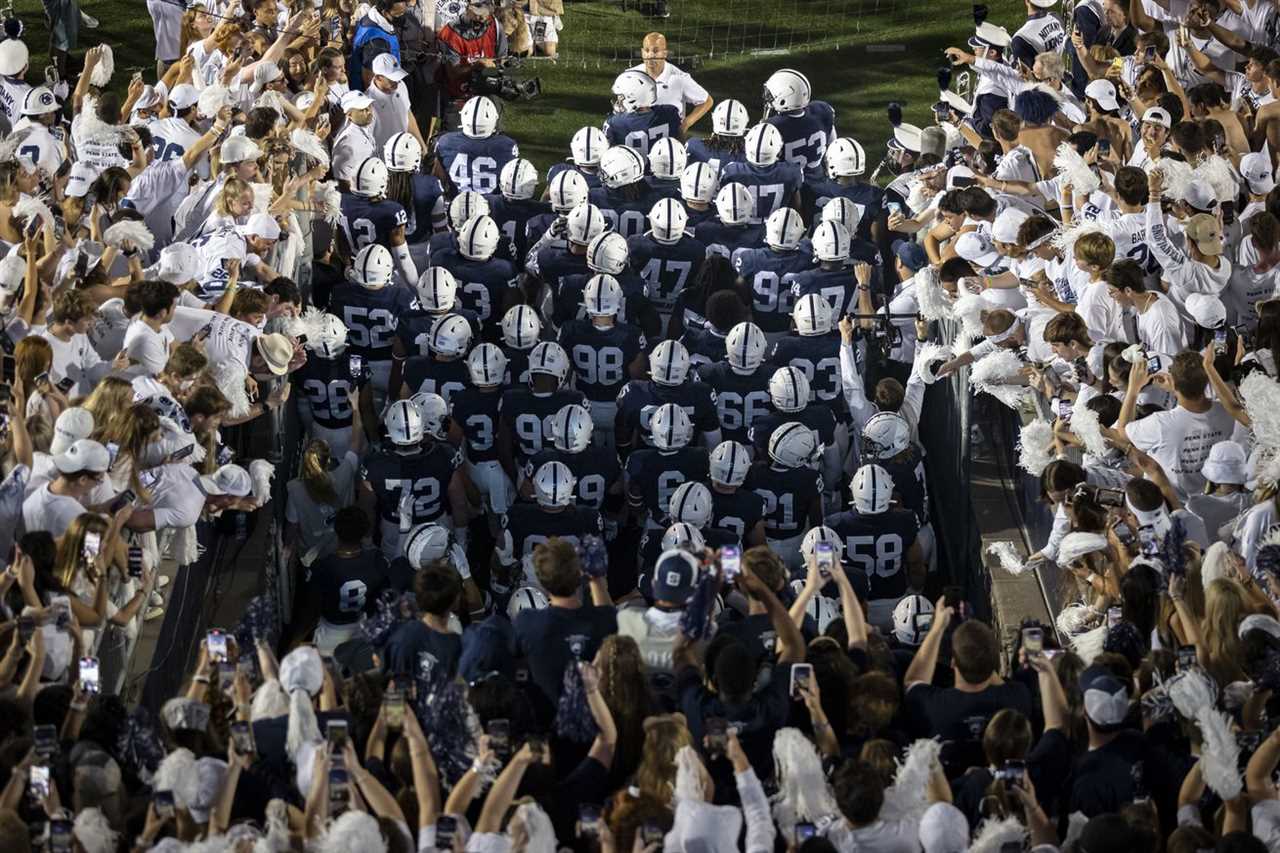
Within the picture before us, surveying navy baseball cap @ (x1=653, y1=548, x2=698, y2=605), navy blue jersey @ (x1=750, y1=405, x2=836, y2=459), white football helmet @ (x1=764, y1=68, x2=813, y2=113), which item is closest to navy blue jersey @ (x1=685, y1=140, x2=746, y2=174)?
white football helmet @ (x1=764, y1=68, x2=813, y2=113)

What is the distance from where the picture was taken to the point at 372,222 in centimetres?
1605

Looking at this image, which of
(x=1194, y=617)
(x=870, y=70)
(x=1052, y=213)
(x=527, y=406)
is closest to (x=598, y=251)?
(x=527, y=406)

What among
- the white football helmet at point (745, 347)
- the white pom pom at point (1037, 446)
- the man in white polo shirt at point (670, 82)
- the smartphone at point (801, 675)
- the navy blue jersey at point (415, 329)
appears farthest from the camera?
the man in white polo shirt at point (670, 82)

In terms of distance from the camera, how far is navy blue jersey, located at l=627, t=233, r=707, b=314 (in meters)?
16.2

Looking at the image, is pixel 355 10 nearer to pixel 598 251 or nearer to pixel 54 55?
pixel 54 55

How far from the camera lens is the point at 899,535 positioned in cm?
1334

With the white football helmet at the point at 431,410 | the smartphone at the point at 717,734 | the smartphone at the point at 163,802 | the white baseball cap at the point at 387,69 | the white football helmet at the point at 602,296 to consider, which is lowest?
the white football helmet at the point at 431,410

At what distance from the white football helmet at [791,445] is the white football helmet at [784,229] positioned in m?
2.24

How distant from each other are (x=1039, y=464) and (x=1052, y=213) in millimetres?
3330

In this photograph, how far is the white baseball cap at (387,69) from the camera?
17844mm

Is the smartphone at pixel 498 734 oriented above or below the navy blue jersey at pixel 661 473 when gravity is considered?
above

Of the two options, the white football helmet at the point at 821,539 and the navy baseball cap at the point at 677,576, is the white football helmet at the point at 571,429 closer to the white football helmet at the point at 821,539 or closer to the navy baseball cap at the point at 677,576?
the white football helmet at the point at 821,539

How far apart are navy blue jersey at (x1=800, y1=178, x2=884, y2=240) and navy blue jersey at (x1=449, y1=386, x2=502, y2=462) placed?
11.9 ft

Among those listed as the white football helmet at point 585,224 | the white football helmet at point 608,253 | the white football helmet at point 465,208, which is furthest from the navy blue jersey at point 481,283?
the white football helmet at point 608,253
